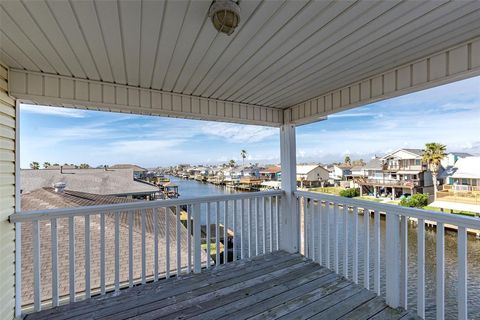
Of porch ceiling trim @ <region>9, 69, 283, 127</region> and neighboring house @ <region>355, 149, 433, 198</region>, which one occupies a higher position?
porch ceiling trim @ <region>9, 69, 283, 127</region>

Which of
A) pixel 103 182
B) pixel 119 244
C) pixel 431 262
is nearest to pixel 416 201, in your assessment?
pixel 119 244

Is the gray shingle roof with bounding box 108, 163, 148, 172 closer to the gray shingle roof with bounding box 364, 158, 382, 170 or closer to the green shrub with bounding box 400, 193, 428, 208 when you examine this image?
the gray shingle roof with bounding box 364, 158, 382, 170

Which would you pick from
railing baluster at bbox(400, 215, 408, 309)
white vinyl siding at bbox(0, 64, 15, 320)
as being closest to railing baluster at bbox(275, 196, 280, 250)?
railing baluster at bbox(400, 215, 408, 309)

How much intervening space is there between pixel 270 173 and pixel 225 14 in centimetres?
324

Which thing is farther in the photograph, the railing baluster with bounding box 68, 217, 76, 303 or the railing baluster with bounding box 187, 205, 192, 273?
the railing baluster with bounding box 187, 205, 192, 273

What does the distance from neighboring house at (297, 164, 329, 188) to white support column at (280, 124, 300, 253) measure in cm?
11

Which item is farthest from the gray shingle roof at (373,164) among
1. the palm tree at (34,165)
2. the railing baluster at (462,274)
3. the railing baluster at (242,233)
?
the palm tree at (34,165)

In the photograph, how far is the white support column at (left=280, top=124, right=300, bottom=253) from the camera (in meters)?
3.84

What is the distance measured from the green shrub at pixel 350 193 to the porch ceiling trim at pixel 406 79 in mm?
1056

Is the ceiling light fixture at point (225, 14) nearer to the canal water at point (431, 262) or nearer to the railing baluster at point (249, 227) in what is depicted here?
the canal water at point (431, 262)

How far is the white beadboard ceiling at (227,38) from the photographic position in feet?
4.68

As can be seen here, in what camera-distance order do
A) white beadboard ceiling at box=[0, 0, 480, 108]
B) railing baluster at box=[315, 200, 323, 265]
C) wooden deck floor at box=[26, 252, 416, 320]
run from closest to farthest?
1. white beadboard ceiling at box=[0, 0, 480, 108]
2. wooden deck floor at box=[26, 252, 416, 320]
3. railing baluster at box=[315, 200, 323, 265]

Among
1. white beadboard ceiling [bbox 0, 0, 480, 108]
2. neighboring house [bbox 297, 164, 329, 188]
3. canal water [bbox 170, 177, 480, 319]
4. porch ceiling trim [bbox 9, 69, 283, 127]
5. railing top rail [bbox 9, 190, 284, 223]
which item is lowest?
canal water [bbox 170, 177, 480, 319]

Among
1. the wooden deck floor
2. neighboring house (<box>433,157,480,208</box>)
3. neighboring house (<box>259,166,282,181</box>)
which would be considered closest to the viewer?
neighboring house (<box>433,157,480,208</box>)
